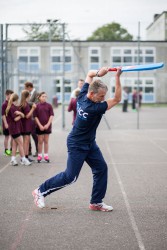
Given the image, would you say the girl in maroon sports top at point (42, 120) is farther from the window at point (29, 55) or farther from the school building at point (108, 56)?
the window at point (29, 55)

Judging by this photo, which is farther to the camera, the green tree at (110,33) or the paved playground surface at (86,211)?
the green tree at (110,33)

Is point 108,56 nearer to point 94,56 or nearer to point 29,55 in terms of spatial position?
point 94,56

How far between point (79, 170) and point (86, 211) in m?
0.61

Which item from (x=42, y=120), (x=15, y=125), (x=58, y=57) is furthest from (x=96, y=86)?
(x=58, y=57)

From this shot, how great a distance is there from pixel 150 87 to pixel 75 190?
40189 millimetres

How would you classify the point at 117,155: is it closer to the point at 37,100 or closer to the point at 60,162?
the point at 60,162

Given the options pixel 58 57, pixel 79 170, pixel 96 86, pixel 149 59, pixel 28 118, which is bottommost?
pixel 79 170

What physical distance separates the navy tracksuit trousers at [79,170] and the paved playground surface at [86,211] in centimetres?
32

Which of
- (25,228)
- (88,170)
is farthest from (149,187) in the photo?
(25,228)

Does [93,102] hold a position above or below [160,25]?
below

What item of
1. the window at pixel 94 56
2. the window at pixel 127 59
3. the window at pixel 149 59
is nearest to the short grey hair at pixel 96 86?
the window at pixel 127 59

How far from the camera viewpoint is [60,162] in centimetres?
1073

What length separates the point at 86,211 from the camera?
20.4 ft

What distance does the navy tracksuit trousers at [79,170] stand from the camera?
5980 mm
